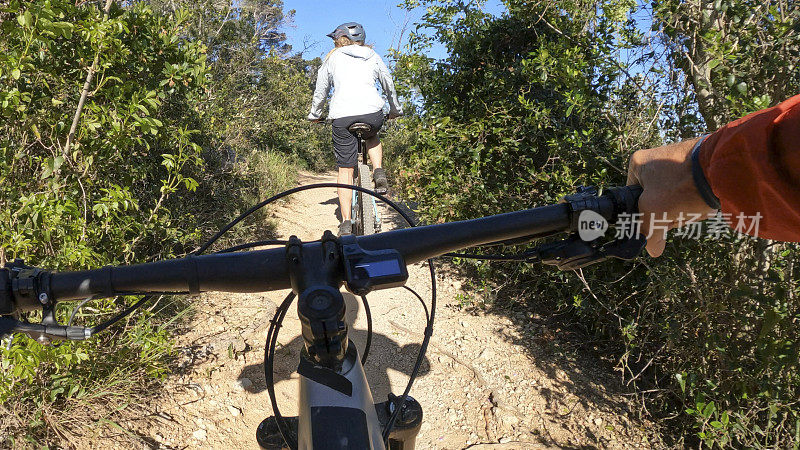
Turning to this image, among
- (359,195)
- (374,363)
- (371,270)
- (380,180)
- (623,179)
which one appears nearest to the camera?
(371,270)

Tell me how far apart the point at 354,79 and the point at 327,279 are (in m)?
4.37

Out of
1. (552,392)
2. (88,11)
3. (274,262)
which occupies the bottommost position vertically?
(552,392)

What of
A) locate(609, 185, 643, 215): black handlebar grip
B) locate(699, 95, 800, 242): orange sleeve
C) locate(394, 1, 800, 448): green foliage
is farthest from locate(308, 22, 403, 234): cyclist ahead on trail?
locate(699, 95, 800, 242): orange sleeve

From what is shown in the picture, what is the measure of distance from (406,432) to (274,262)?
2.36 ft

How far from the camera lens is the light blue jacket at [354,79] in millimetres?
5008

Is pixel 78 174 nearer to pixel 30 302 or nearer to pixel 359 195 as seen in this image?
pixel 30 302

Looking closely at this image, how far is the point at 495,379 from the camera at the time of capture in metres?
3.37

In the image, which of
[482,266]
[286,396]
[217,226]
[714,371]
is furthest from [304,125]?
[714,371]

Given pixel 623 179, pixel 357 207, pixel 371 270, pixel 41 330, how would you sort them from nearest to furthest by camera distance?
pixel 371 270 < pixel 41 330 < pixel 623 179 < pixel 357 207

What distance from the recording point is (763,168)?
1.10m

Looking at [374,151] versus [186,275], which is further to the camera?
[374,151]

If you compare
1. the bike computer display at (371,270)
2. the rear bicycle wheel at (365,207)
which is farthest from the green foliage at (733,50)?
the rear bicycle wheel at (365,207)

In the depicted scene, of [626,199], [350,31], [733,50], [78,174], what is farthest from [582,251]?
[350,31]

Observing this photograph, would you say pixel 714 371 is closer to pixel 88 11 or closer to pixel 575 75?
pixel 575 75
